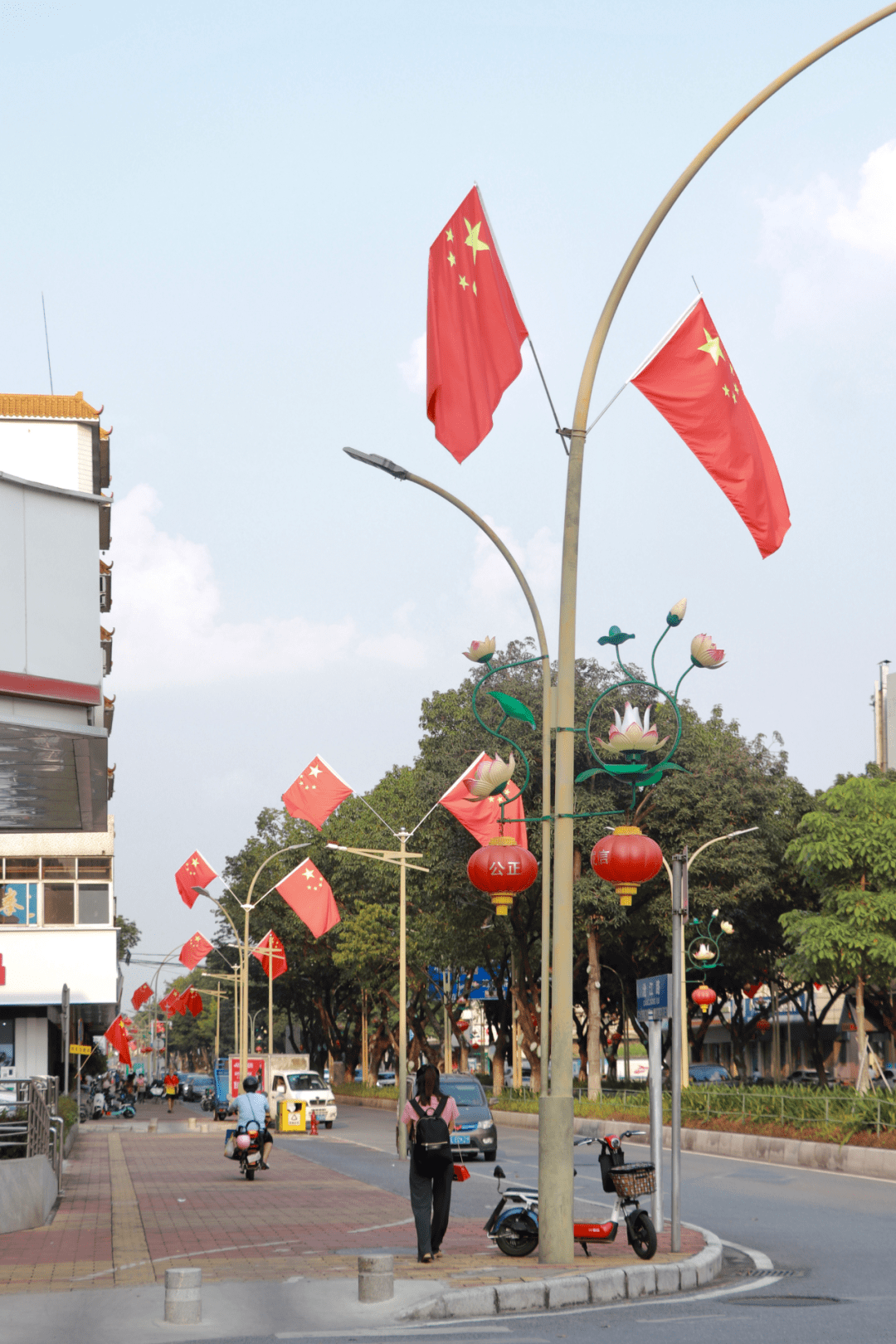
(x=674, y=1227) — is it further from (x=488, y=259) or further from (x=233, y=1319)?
(x=488, y=259)

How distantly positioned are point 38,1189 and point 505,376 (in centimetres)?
1106

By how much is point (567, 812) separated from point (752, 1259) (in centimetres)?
488

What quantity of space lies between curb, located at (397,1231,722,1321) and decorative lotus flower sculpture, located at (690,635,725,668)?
4987 millimetres

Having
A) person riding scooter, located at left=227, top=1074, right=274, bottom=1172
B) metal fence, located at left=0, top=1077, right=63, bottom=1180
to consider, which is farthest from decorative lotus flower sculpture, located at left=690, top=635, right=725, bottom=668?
person riding scooter, located at left=227, top=1074, right=274, bottom=1172

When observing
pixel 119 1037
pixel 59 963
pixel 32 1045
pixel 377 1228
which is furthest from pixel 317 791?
pixel 119 1037

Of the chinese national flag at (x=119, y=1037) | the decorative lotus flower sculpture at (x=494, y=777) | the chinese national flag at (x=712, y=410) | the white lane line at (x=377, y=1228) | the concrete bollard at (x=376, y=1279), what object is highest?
the chinese national flag at (x=712, y=410)

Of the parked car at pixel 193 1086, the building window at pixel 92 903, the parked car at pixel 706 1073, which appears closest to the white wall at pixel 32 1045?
the building window at pixel 92 903

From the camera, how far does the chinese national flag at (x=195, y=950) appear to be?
52969mm

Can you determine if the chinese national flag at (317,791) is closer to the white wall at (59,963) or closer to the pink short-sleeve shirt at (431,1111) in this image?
the pink short-sleeve shirt at (431,1111)

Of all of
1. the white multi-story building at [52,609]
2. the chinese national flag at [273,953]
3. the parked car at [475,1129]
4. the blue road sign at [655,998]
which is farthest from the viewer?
the chinese national flag at [273,953]

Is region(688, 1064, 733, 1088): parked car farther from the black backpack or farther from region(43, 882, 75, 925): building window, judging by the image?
the black backpack

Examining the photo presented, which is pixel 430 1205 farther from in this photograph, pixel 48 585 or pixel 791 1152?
pixel 791 1152

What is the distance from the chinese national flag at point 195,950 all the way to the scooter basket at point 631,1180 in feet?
137

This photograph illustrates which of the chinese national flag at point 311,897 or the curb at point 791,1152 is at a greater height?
the chinese national flag at point 311,897
